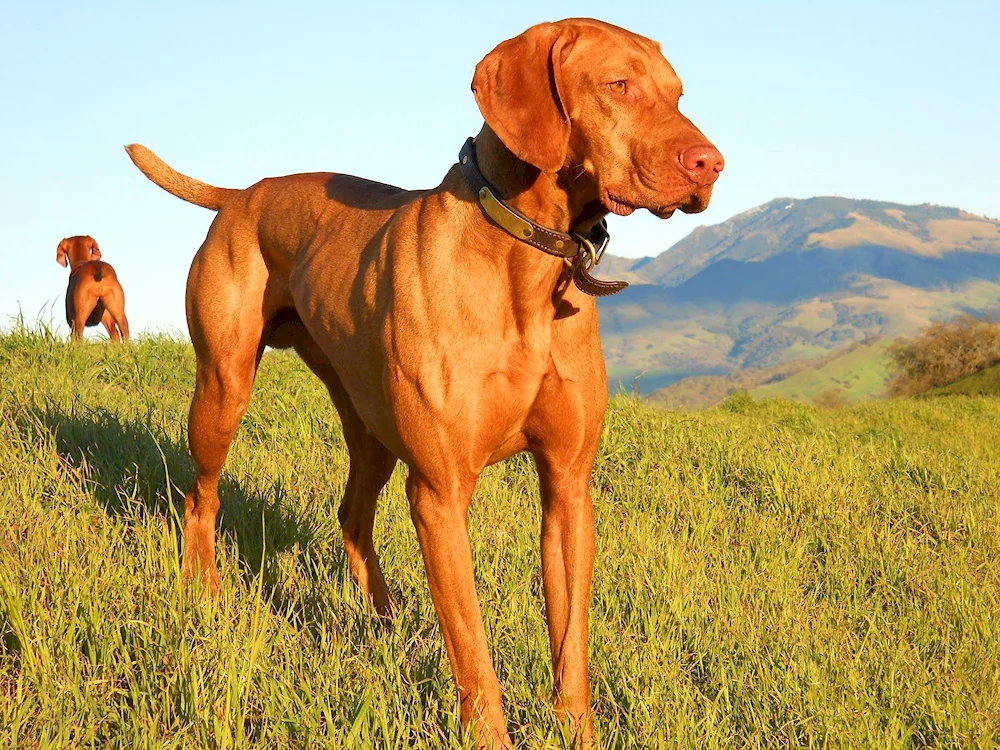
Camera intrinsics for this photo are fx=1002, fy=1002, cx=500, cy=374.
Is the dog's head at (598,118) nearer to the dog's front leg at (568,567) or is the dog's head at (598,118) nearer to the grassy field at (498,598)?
the dog's front leg at (568,567)

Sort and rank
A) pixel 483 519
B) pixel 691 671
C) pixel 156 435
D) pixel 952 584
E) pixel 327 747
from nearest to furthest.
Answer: pixel 327 747 < pixel 691 671 < pixel 952 584 < pixel 483 519 < pixel 156 435

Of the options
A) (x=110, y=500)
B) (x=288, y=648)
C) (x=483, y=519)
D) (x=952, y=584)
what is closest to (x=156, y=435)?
(x=110, y=500)

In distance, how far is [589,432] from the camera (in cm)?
335

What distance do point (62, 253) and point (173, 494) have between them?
33.8 ft

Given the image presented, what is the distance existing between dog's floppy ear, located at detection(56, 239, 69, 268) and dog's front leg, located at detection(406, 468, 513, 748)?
505 inches

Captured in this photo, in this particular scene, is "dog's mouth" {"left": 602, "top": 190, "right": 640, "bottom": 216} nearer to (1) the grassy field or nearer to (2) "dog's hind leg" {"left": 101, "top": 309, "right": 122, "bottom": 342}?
(1) the grassy field

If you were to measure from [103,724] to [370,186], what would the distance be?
247 cm

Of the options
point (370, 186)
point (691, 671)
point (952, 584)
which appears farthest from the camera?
point (952, 584)

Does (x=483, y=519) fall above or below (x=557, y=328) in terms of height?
below

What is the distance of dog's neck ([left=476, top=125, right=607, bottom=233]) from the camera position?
3111mm

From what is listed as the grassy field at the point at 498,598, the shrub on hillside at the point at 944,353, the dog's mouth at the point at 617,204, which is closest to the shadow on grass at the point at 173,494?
the grassy field at the point at 498,598

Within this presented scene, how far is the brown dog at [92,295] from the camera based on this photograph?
1360 centimetres

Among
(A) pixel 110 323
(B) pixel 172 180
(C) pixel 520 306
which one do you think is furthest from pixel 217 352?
(A) pixel 110 323

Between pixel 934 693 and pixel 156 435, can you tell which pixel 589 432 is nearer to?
pixel 934 693
